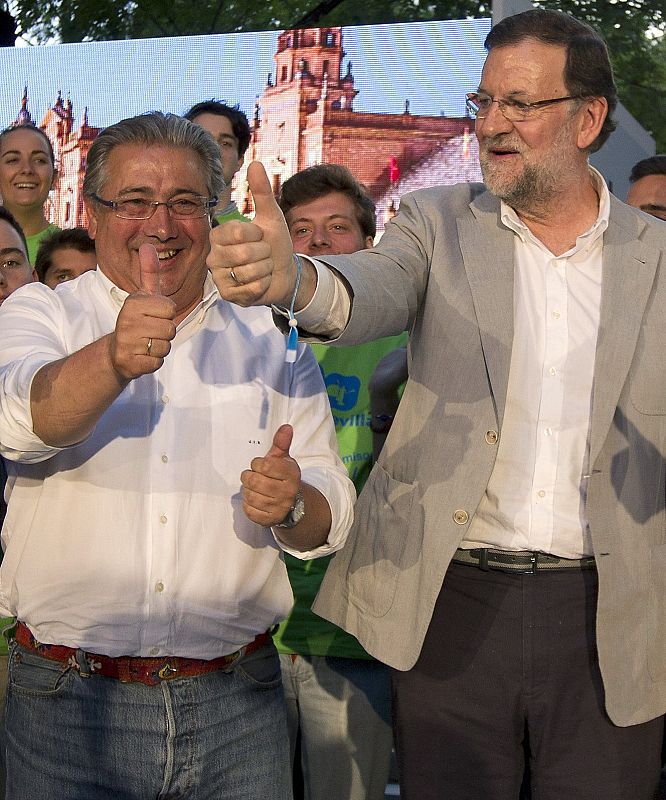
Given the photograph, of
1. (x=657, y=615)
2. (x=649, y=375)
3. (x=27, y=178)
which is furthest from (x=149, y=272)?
(x=27, y=178)

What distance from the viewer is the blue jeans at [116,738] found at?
2.28 m

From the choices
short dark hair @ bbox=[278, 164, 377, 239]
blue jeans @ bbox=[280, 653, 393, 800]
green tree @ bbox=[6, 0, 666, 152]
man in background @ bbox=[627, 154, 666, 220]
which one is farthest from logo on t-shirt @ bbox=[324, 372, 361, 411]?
green tree @ bbox=[6, 0, 666, 152]

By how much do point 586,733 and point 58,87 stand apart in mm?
6322

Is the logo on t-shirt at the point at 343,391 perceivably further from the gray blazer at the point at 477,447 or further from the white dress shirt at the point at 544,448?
the white dress shirt at the point at 544,448

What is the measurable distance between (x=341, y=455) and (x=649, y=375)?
1.13 metres

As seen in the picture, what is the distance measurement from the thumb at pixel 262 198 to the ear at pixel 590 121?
1075 mm

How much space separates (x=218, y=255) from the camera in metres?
1.96

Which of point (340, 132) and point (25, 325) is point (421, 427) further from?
point (340, 132)

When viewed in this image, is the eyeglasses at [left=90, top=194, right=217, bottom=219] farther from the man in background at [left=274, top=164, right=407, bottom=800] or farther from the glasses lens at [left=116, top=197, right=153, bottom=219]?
the man in background at [left=274, top=164, right=407, bottom=800]

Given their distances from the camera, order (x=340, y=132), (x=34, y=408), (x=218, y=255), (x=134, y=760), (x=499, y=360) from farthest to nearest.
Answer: (x=340, y=132) → (x=499, y=360) → (x=134, y=760) → (x=34, y=408) → (x=218, y=255)

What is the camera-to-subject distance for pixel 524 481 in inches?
103

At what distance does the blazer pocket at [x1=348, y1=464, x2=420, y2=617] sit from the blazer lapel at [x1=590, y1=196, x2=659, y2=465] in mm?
444

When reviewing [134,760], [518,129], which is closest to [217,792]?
[134,760]

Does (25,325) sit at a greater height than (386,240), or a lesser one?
lesser
